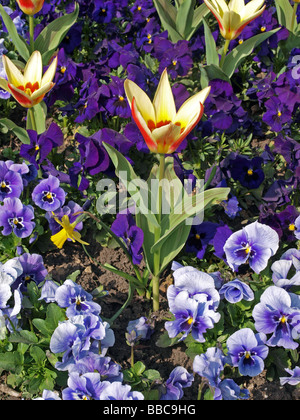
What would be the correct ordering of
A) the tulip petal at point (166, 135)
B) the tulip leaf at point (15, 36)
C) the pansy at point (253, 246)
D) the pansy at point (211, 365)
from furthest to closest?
the tulip leaf at point (15, 36)
the pansy at point (253, 246)
the pansy at point (211, 365)
the tulip petal at point (166, 135)

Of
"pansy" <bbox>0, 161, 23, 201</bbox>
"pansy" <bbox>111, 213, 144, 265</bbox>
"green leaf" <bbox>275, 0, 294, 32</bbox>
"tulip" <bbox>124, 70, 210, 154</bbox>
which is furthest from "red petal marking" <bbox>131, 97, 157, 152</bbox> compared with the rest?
"green leaf" <bbox>275, 0, 294, 32</bbox>

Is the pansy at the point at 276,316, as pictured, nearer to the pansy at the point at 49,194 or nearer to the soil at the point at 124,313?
the soil at the point at 124,313

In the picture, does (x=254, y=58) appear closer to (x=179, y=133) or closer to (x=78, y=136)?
(x=78, y=136)

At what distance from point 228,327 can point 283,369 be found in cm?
27

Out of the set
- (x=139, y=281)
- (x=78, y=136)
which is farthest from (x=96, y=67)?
(x=139, y=281)

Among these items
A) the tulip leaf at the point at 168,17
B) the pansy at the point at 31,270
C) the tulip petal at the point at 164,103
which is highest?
the tulip petal at the point at 164,103

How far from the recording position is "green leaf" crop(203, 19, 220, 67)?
3.13m

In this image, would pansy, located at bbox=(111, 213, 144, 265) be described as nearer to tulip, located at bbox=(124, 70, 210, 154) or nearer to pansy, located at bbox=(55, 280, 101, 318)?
pansy, located at bbox=(55, 280, 101, 318)

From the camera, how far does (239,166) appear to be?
107 inches

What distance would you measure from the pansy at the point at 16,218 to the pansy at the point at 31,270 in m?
0.19

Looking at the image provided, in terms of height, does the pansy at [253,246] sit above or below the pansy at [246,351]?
above

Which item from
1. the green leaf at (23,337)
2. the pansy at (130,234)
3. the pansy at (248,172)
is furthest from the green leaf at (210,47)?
the green leaf at (23,337)

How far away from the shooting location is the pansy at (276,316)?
6.84 feet

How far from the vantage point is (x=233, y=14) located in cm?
283
